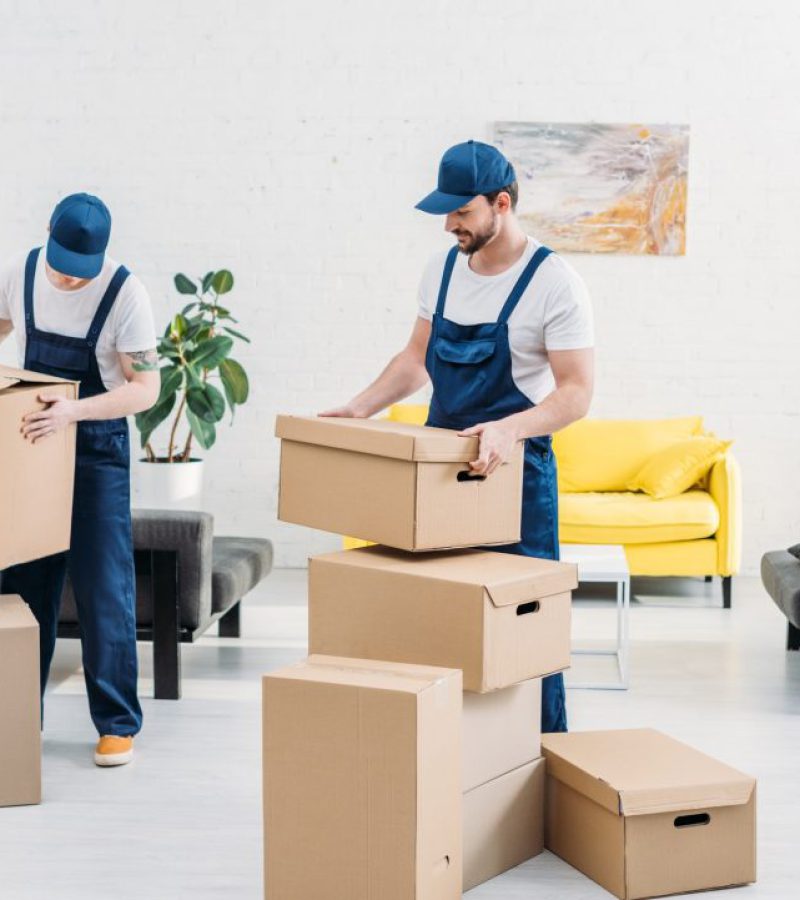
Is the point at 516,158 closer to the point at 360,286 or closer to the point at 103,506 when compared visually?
the point at 360,286

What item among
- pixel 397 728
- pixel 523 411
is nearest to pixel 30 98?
pixel 523 411

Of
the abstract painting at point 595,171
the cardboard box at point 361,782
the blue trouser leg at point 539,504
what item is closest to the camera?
the cardboard box at point 361,782

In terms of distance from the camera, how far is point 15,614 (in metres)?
3.12

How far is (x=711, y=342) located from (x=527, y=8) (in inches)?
69.3

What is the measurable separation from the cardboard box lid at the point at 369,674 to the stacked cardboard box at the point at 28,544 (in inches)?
33.1

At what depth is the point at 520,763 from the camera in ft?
8.95

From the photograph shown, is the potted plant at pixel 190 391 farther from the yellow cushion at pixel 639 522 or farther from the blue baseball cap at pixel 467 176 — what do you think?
the blue baseball cap at pixel 467 176

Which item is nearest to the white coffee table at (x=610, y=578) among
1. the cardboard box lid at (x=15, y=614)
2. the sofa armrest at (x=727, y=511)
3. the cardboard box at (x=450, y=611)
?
the sofa armrest at (x=727, y=511)

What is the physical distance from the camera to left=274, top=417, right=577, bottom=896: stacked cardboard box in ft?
8.20

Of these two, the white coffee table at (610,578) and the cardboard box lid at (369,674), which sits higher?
the cardboard box lid at (369,674)

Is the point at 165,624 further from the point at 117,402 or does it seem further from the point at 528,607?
the point at 528,607

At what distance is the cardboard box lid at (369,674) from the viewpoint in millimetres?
2301

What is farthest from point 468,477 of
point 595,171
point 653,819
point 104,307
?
point 595,171

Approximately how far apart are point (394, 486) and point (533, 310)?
503 millimetres
